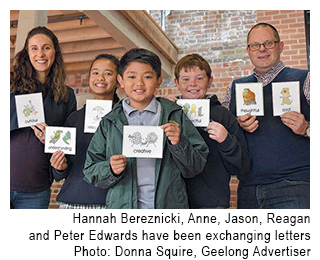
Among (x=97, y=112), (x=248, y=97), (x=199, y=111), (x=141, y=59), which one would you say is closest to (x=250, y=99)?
(x=248, y=97)

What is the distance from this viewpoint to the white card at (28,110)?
5.40ft

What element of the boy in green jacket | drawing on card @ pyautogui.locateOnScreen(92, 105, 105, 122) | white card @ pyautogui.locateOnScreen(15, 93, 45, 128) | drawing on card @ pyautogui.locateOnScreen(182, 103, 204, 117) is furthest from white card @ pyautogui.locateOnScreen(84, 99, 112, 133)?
drawing on card @ pyautogui.locateOnScreen(182, 103, 204, 117)

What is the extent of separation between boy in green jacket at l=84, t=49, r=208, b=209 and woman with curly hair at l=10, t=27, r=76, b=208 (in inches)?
11.1

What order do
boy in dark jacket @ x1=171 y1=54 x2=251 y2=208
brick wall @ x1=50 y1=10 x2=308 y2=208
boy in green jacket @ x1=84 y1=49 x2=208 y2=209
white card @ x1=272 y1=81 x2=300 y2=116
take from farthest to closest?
brick wall @ x1=50 y1=10 x2=308 y2=208 < white card @ x1=272 y1=81 x2=300 y2=116 < boy in dark jacket @ x1=171 y1=54 x2=251 y2=208 < boy in green jacket @ x1=84 y1=49 x2=208 y2=209

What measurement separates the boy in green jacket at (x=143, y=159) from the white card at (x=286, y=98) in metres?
0.44

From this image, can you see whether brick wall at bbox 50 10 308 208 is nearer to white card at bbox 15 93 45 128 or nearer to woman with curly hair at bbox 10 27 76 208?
woman with curly hair at bbox 10 27 76 208

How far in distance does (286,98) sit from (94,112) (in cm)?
92

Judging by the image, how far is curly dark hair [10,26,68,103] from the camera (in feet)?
5.52

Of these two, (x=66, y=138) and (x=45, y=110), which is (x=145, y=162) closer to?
(x=66, y=138)

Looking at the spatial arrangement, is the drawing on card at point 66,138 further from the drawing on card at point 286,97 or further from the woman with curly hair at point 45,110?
the drawing on card at point 286,97

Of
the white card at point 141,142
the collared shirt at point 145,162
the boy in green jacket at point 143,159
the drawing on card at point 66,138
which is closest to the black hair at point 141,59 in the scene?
the boy in green jacket at point 143,159
